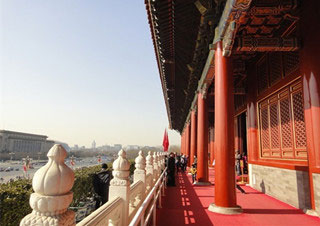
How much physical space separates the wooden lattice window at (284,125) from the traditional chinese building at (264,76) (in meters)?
0.03

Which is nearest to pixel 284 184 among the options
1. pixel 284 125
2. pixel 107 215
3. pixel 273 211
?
pixel 273 211

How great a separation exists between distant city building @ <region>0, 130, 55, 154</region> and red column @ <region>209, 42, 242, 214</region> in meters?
66.9

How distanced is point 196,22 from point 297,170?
16.0 ft

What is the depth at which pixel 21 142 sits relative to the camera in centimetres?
7175

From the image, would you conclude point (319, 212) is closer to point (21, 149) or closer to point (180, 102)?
point (180, 102)

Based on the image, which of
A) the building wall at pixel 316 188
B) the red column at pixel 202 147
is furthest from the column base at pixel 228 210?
the red column at pixel 202 147

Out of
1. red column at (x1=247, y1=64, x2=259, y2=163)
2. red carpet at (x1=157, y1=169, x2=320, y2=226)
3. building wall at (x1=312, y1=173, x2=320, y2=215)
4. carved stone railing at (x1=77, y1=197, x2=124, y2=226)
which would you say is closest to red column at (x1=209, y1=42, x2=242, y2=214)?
red carpet at (x1=157, y1=169, x2=320, y2=226)

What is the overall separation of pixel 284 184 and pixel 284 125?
1.66 m

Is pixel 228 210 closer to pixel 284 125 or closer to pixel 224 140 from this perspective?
pixel 224 140

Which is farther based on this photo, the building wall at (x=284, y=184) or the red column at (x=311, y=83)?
the building wall at (x=284, y=184)

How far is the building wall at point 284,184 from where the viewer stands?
18.4 ft

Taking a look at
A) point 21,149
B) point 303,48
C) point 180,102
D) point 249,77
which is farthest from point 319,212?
point 21,149

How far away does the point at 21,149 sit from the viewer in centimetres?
7269

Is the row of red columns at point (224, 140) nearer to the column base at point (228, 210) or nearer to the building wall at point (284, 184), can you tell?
the column base at point (228, 210)
